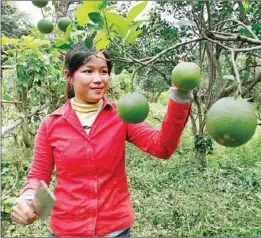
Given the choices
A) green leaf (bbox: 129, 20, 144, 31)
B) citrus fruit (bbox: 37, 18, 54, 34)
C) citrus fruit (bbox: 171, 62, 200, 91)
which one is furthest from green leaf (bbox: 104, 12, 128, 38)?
citrus fruit (bbox: 37, 18, 54, 34)

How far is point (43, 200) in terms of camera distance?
102 cm

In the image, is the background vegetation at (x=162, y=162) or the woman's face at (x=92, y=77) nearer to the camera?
the woman's face at (x=92, y=77)

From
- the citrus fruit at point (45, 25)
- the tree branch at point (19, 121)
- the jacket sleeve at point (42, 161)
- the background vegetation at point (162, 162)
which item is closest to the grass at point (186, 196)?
the background vegetation at point (162, 162)

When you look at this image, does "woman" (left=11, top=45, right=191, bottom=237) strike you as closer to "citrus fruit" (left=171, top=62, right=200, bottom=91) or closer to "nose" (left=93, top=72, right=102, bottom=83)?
"nose" (left=93, top=72, right=102, bottom=83)

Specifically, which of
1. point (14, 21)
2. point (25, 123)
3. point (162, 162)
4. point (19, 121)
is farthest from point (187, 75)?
point (14, 21)

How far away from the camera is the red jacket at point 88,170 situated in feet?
4.30

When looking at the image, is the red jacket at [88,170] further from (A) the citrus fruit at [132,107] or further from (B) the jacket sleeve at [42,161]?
(A) the citrus fruit at [132,107]

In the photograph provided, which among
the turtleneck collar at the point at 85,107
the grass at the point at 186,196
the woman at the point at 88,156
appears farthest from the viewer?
the grass at the point at 186,196

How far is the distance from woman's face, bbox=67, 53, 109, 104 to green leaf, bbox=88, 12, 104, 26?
46 cm

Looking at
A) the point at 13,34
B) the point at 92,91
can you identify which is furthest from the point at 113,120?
the point at 13,34

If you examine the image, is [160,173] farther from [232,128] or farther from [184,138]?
[232,128]

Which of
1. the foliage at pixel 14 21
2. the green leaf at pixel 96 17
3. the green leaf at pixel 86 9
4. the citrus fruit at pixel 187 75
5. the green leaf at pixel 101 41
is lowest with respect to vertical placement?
the citrus fruit at pixel 187 75

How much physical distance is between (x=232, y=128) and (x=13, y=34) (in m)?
11.1

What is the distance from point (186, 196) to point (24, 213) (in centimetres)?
238
